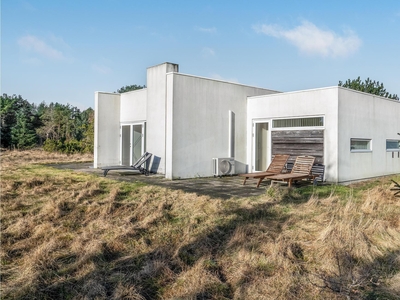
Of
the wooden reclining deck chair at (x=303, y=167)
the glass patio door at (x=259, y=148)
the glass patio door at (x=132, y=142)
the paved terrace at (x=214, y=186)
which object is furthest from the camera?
the glass patio door at (x=132, y=142)

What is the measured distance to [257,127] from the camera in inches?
487

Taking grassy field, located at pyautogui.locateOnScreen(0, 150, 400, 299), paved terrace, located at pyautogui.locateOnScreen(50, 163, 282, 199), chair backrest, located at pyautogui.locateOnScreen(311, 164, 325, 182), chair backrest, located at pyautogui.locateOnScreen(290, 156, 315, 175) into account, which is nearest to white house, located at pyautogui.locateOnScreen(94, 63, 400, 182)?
chair backrest, located at pyautogui.locateOnScreen(311, 164, 325, 182)

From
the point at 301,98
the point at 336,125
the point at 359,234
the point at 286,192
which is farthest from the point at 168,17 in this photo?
the point at 359,234

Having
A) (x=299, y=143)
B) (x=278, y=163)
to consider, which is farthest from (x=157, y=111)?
(x=299, y=143)

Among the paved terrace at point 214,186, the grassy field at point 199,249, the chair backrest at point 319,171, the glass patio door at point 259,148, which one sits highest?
the glass patio door at point 259,148

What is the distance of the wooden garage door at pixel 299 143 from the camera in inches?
404

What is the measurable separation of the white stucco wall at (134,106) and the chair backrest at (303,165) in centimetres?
658

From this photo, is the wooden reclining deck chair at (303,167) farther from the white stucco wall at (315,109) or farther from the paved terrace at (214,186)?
the paved terrace at (214,186)

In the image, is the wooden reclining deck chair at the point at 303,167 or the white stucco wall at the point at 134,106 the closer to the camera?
the wooden reclining deck chair at the point at 303,167

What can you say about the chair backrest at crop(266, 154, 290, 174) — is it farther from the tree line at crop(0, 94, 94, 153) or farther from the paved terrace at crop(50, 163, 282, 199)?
the tree line at crop(0, 94, 94, 153)

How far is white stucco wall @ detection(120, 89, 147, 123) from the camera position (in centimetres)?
1355

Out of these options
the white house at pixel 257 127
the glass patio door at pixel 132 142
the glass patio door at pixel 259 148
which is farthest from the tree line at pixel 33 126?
the glass patio door at pixel 259 148

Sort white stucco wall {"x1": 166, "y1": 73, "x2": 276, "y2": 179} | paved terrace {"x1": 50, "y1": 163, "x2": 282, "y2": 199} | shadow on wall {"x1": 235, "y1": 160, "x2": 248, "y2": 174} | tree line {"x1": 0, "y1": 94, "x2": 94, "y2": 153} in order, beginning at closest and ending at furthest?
1. paved terrace {"x1": 50, "y1": 163, "x2": 282, "y2": 199}
2. white stucco wall {"x1": 166, "y1": 73, "x2": 276, "y2": 179}
3. shadow on wall {"x1": 235, "y1": 160, "x2": 248, "y2": 174}
4. tree line {"x1": 0, "y1": 94, "x2": 94, "y2": 153}

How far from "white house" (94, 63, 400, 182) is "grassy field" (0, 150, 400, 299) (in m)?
3.78
